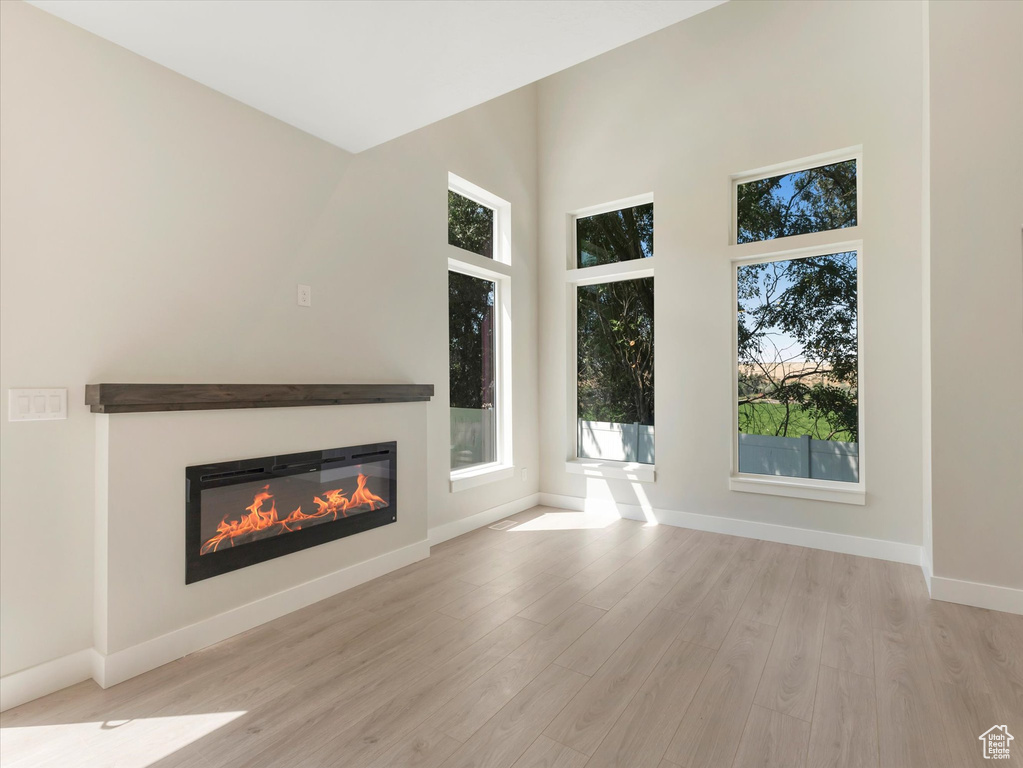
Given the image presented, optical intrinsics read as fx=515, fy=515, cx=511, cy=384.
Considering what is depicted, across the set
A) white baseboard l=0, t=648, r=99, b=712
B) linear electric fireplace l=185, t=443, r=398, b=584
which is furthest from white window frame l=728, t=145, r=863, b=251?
white baseboard l=0, t=648, r=99, b=712

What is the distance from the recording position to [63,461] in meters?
2.00

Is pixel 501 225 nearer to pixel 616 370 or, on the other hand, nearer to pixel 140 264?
pixel 616 370

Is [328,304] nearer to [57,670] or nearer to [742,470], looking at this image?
[57,670]

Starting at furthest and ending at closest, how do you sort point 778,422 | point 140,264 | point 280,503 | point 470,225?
point 470,225
point 778,422
point 280,503
point 140,264

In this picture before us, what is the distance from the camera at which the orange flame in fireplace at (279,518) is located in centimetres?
236

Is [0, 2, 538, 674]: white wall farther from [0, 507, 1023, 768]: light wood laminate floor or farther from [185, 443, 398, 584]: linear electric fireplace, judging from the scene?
[0, 507, 1023, 768]: light wood laminate floor

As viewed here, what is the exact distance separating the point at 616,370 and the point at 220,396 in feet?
10.4

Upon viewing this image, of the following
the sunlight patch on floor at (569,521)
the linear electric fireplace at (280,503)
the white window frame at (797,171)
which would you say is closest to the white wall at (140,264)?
the linear electric fireplace at (280,503)

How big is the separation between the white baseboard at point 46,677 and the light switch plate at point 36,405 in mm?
929

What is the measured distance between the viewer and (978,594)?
2.63m

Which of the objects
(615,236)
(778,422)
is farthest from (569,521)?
(615,236)

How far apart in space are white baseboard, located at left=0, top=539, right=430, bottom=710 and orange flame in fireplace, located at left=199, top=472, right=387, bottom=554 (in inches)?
12.6

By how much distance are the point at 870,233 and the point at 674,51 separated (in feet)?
6.92

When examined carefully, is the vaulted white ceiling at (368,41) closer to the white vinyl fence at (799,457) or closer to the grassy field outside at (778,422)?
the grassy field outside at (778,422)
